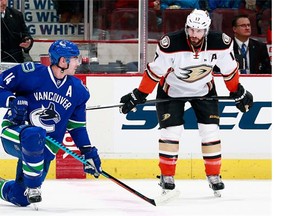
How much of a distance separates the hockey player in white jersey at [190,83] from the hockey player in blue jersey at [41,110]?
0.57 meters

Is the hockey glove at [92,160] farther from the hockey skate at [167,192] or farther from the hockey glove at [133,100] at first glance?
the hockey glove at [133,100]

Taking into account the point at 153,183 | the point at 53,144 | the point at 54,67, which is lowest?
the point at 153,183

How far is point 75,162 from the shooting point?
654cm

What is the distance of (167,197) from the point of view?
5.27 m

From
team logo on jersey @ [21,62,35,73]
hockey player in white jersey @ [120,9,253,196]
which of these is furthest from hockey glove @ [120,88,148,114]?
team logo on jersey @ [21,62,35,73]

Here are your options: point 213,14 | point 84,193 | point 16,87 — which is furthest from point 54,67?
point 213,14

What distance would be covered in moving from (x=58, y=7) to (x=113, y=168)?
3.97 feet

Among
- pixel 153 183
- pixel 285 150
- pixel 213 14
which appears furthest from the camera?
pixel 213 14

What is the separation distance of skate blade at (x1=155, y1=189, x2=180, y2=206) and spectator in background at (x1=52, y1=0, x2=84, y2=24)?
185 cm

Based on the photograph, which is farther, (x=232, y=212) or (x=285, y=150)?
(x=232, y=212)

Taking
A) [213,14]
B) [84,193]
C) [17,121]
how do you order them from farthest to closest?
1. [213,14]
2. [84,193]
3. [17,121]

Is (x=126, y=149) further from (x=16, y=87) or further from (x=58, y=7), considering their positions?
(x=16, y=87)

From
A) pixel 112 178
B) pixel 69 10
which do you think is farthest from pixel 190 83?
pixel 69 10

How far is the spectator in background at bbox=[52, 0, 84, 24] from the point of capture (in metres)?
6.81
